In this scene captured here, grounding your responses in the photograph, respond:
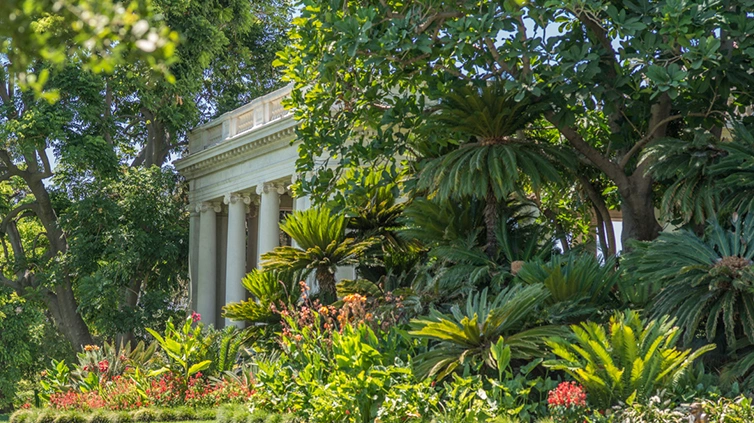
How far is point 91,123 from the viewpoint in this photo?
3189 centimetres

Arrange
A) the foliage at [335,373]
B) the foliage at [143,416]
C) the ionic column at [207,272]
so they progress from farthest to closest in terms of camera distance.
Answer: the ionic column at [207,272] < the foliage at [143,416] < the foliage at [335,373]

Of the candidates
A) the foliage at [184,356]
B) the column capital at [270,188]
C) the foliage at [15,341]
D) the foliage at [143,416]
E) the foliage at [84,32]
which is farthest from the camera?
the column capital at [270,188]

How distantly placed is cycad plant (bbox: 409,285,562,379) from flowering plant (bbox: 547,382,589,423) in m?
1.27

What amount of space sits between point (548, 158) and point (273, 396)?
588cm

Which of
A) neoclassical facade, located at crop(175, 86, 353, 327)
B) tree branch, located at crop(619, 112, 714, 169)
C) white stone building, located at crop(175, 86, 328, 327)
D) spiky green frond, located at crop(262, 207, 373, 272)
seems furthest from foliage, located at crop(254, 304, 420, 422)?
white stone building, located at crop(175, 86, 328, 327)

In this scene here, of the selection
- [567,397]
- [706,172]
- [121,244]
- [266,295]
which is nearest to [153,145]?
[121,244]

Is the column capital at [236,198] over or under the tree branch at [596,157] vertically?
over

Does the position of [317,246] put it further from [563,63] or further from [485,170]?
[563,63]

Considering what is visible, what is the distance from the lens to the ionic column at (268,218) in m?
29.9

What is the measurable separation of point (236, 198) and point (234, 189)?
393mm

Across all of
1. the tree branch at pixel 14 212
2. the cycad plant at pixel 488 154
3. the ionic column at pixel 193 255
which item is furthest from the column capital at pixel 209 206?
the cycad plant at pixel 488 154

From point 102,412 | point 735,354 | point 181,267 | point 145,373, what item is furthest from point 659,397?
point 181,267

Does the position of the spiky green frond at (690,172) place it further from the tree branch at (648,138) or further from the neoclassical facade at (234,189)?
the neoclassical facade at (234,189)

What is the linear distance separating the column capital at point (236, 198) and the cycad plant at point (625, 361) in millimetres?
22587
